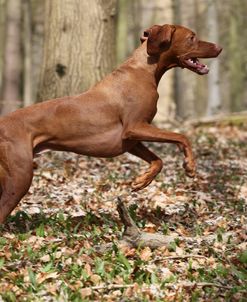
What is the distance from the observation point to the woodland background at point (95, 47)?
1100 cm

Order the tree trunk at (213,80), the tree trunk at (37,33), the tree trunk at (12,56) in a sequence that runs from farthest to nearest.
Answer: the tree trunk at (37,33), the tree trunk at (213,80), the tree trunk at (12,56)

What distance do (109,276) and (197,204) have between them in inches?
101

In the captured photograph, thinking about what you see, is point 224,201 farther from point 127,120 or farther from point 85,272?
point 85,272

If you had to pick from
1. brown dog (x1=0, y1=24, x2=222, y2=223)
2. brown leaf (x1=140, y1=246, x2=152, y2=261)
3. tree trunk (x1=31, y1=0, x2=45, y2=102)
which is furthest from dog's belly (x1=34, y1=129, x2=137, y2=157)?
tree trunk (x1=31, y1=0, x2=45, y2=102)

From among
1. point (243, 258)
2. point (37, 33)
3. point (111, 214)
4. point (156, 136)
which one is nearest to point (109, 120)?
point (156, 136)

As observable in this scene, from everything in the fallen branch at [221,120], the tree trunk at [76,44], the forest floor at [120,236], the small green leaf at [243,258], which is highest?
the tree trunk at [76,44]

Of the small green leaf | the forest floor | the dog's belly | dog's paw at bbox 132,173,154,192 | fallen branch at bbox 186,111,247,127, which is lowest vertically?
fallen branch at bbox 186,111,247,127

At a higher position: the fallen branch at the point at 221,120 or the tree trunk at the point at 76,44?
the tree trunk at the point at 76,44

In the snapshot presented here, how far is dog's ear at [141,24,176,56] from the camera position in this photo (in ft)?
22.8

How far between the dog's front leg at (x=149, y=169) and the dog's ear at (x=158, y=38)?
3.23 feet

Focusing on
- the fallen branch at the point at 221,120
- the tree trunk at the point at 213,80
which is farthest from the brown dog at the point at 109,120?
the tree trunk at the point at 213,80

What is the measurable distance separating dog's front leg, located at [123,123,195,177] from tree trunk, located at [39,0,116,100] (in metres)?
4.37

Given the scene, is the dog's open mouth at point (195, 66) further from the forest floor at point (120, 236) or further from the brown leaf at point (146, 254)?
the brown leaf at point (146, 254)

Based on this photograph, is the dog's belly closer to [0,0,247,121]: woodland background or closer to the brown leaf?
the brown leaf
